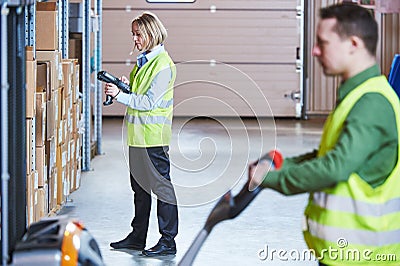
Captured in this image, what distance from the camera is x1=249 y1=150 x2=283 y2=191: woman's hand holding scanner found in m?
2.71

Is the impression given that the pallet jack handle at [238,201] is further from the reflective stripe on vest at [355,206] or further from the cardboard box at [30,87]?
the cardboard box at [30,87]

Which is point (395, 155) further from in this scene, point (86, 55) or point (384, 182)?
point (86, 55)

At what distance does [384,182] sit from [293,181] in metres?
0.32

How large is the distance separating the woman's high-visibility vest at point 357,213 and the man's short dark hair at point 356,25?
0.43 feet

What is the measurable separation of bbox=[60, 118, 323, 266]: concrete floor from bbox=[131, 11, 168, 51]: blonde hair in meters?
1.26

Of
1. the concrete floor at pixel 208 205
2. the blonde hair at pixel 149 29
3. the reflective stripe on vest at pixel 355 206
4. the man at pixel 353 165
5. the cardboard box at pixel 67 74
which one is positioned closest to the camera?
the man at pixel 353 165

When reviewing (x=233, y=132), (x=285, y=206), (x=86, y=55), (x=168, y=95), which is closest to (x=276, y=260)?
(x=168, y=95)

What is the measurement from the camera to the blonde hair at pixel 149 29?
5297mm

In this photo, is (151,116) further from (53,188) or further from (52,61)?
(53,188)

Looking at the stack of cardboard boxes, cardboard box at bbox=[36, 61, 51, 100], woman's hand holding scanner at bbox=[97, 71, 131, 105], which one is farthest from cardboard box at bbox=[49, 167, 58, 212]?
woman's hand holding scanner at bbox=[97, 71, 131, 105]

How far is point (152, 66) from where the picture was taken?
5.35 metres

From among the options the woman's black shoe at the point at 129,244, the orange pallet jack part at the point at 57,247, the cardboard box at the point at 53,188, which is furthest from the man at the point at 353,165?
the cardboard box at the point at 53,188

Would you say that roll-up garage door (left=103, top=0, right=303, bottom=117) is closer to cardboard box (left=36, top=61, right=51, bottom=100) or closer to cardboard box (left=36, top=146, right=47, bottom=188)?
cardboard box (left=36, top=61, right=51, bottom=100)

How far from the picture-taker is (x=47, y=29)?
6.36m
